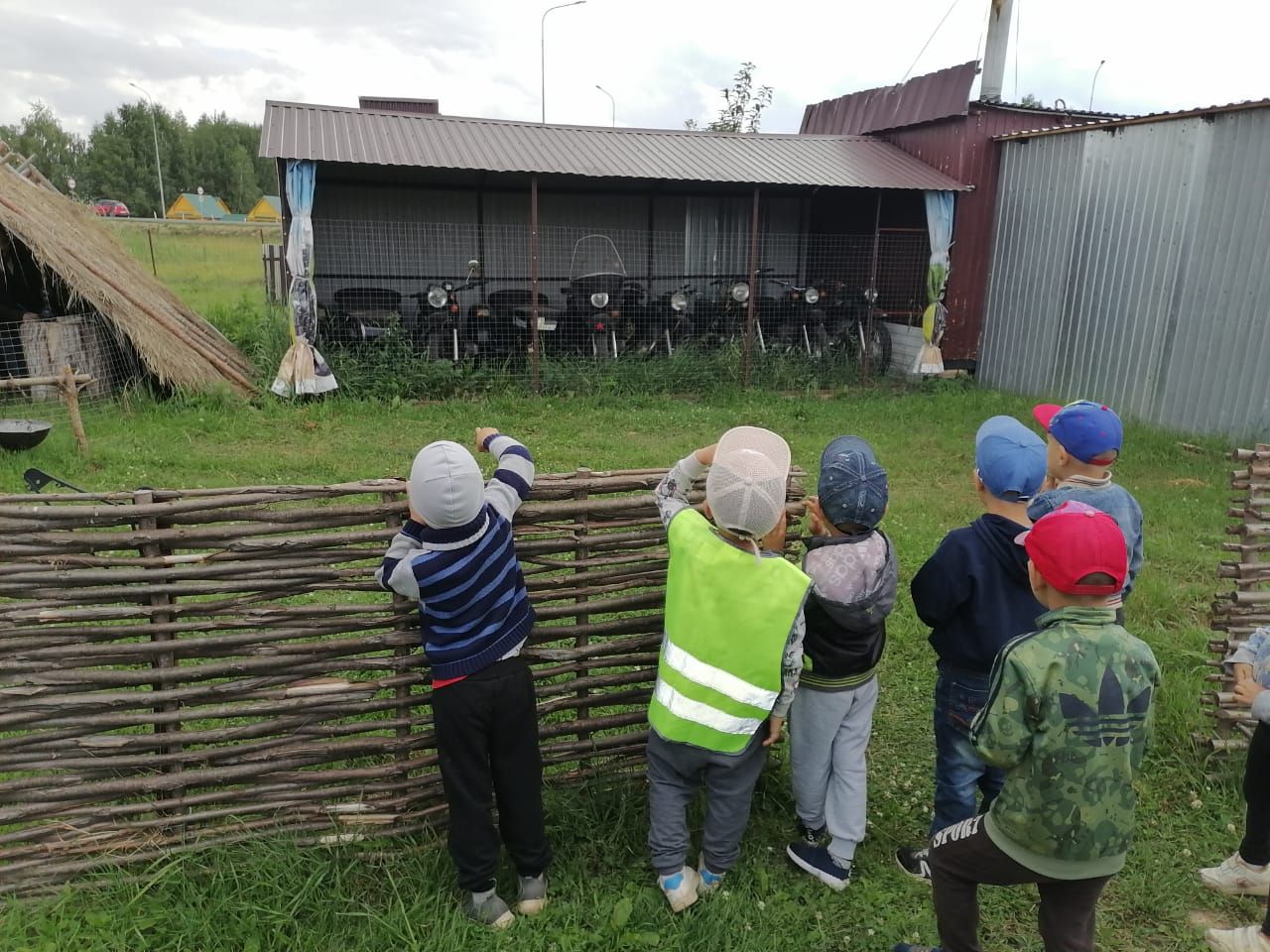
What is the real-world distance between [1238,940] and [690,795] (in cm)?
155

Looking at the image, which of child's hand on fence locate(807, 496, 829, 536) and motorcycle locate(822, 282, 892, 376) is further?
motorcycle locate(822, 282, 892, 376)

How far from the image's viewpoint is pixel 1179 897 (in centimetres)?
271

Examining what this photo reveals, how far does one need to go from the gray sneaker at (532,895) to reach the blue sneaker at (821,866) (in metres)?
0.79

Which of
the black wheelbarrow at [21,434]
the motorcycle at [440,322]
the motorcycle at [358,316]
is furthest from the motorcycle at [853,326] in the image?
the black wheelbarrow at [21,434]

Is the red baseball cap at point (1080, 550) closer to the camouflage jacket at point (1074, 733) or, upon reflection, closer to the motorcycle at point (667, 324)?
the camouflage jacket at point (1074, 733)

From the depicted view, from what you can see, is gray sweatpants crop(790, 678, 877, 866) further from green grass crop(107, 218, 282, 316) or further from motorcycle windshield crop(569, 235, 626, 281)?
green grass crop(107, 218, 282, 316)

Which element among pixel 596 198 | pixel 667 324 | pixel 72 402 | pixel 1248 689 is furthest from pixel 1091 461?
pixel 596 198

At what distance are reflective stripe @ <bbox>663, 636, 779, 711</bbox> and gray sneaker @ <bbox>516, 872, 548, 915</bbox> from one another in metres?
0.77

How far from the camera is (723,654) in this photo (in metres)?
2.34

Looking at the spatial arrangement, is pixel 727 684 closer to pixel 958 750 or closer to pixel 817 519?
Result: pixel 817 519

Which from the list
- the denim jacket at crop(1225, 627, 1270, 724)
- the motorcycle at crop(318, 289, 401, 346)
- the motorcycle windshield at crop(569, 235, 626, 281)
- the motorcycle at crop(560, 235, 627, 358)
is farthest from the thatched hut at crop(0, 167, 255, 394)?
the denim jacket at crop(1225, 627, 1270, 724)

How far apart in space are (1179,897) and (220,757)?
2.92m

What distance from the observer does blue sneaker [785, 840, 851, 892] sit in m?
2.69

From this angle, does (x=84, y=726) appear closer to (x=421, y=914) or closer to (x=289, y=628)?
(x=289, y=628)
